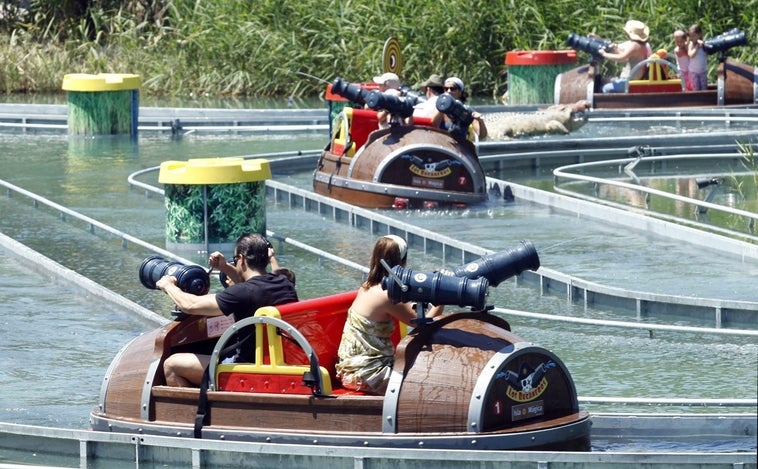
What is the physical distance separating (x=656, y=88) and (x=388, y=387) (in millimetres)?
14351

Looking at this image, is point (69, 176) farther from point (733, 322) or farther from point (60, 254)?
point (733, 322)

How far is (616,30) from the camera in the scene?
23031 mm

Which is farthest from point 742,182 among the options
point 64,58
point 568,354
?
point 64,58

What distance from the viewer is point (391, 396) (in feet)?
21.8

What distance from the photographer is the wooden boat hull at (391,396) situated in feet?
21.5

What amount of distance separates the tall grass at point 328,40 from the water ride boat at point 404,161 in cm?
916

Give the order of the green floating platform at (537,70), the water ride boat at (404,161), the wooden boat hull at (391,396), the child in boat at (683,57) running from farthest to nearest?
the green floating platform at (537,70) < the child in boat at (683,57) < the water ride boat at (404,161) < the wooden boat hull at (391,396)

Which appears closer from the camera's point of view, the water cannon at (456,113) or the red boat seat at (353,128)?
the water cannon at (456,113)

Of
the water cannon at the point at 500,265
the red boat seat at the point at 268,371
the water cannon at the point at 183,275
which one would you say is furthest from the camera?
the water cannon at the point at 183,275

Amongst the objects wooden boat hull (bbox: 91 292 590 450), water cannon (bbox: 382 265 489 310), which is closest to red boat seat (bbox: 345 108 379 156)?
wooden boat hull (bbox: 91 292 590 450)

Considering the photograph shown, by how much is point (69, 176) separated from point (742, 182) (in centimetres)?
694

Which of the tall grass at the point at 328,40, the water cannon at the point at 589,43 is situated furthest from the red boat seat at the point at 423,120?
the tall grass at the point at 328,40

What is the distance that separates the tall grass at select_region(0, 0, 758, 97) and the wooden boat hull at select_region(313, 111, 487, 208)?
30.5 ft

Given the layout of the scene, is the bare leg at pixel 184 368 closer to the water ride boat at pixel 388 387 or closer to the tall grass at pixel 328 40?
the water ride boat at pixel 388 387
